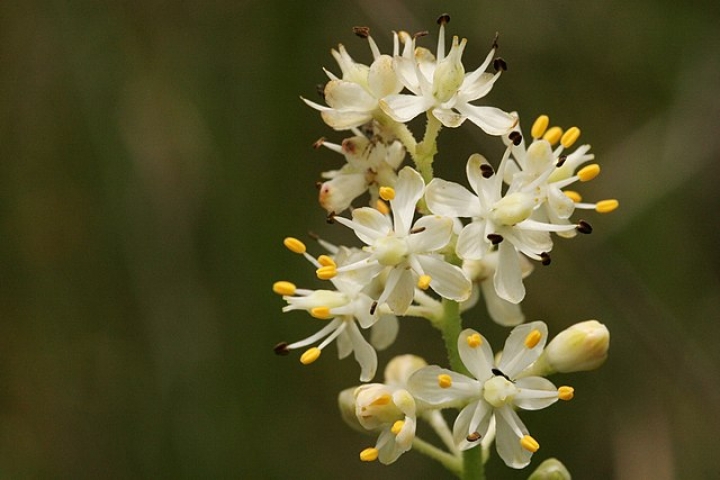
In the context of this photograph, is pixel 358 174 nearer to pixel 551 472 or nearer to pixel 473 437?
pixel 473 437

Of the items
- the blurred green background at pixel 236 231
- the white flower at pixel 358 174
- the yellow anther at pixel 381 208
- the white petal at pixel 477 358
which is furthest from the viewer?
the blurred green background at pixel 236 231

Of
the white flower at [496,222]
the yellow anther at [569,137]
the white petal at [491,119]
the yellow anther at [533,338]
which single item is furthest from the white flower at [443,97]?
the yellow anther at [533,338]

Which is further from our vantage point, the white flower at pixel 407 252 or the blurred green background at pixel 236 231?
the blurred green background at pixel 236 231

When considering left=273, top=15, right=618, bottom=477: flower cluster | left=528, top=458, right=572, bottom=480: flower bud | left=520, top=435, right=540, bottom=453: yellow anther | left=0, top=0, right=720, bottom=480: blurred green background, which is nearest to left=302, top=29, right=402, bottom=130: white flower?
left=273, top=15, right=618, bottom=477: flower cluster

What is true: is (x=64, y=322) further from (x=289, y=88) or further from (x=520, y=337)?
(x=520, y=337)

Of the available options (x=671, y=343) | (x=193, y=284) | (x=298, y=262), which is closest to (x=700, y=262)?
(x=671, y=343)

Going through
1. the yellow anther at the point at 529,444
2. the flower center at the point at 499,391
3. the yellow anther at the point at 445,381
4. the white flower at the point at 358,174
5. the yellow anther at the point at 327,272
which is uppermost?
the white flower at the point at 358,174

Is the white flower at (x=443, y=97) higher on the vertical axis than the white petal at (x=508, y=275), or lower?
higher

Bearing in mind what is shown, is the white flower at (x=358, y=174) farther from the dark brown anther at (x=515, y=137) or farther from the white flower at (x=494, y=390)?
the white flower at (x=494, y=390)
